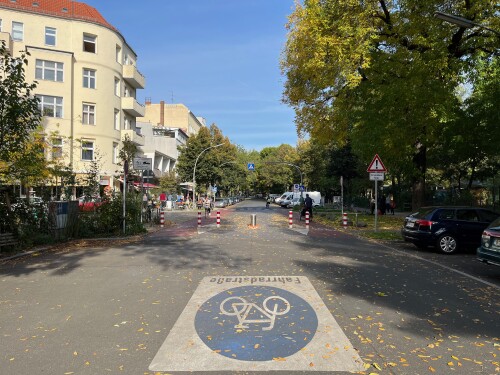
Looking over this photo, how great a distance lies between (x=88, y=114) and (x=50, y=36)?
7081 mm

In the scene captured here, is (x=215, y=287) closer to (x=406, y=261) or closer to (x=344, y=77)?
(x=406, y=261)

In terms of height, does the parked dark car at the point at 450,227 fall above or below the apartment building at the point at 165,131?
below

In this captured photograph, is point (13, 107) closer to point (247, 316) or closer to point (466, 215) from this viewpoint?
point (247, 316)

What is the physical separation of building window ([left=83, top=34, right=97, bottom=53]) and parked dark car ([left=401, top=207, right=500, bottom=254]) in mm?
33717

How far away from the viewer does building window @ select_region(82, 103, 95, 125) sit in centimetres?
3722

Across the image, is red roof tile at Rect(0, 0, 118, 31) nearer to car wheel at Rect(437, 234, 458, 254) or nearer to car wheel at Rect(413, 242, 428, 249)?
car wheel at Rect(413, 242, 428, 249)

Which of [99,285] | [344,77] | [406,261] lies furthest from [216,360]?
[344,77]

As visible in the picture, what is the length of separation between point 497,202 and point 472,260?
52.8ft

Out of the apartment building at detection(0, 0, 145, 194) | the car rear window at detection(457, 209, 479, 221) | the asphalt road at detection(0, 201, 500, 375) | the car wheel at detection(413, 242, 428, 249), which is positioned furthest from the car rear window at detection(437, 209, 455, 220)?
the apartment building at detection(0, 0, 145, 194)

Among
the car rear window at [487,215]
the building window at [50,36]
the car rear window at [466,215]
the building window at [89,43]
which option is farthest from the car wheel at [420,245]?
the building window at [50,36]

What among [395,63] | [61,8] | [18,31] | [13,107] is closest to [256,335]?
[13,107]

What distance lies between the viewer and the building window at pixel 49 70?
116 feet

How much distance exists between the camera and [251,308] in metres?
6.14

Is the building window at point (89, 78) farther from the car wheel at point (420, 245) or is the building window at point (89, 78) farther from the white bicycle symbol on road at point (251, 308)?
the white bicycle symbol on road at point (251, 308)
